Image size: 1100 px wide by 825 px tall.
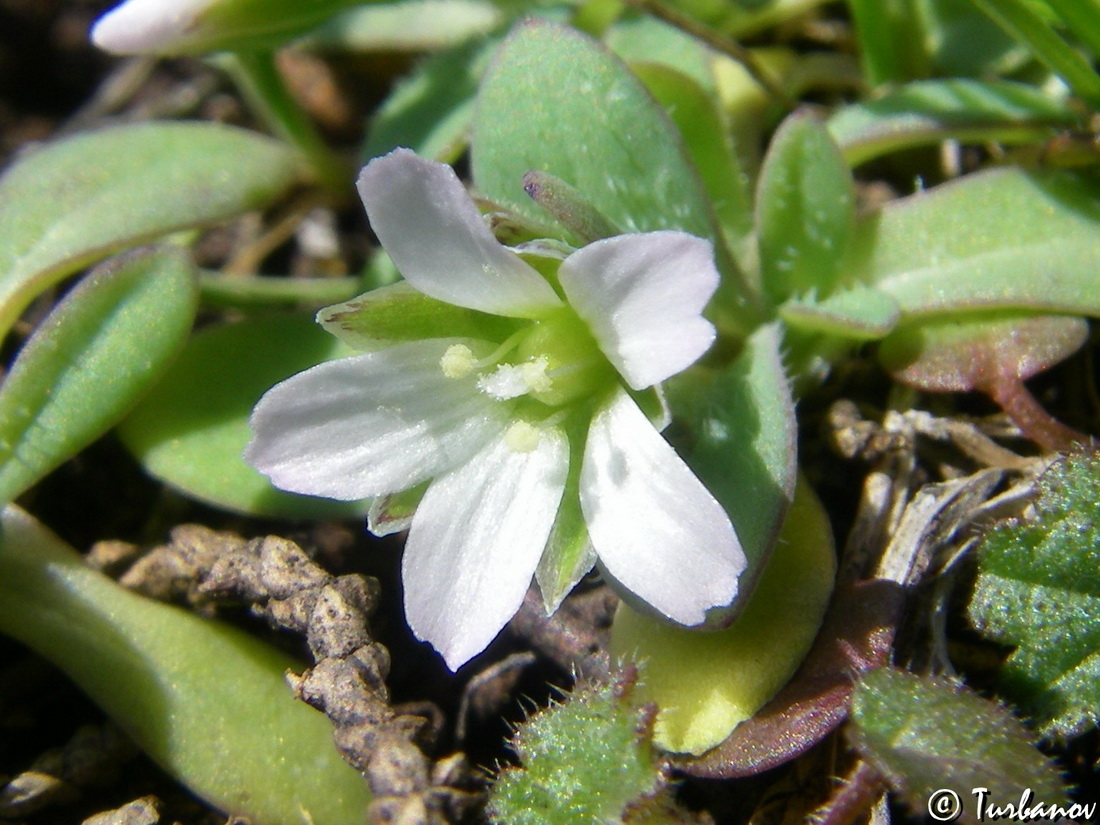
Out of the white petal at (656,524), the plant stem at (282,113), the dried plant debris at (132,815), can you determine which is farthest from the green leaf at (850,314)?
the dried plant debris at (132,815)

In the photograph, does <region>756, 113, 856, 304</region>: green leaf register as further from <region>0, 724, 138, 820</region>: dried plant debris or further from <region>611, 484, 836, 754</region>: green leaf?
<region>0, 724, 138, 820</region>: dried plant debris

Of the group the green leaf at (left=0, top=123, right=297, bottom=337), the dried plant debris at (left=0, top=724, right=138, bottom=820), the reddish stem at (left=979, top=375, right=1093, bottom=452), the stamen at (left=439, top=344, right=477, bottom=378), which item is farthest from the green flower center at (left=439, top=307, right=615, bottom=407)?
the dried plant debris at (left=0, top=724, right=138, bottom=820)

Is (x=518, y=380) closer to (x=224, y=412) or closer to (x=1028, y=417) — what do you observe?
(x=224, y=412)

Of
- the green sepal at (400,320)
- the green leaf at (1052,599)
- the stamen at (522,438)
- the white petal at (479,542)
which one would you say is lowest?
the green leaf at (1052,599)

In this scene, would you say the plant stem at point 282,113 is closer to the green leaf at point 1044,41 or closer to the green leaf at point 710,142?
the green leaf at point 710,142

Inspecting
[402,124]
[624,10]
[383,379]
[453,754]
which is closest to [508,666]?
[453,754]

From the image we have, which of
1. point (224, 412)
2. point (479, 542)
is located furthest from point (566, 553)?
point (224, 412)
